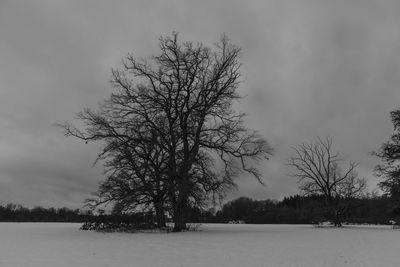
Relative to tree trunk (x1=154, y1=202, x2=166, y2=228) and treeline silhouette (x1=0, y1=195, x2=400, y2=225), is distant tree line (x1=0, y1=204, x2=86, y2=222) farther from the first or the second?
tree trunk (x1=154, y1=202, x2=166, y2=228)

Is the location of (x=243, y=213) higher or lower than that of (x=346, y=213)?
higher

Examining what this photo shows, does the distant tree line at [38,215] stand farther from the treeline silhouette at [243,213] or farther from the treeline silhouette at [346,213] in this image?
the treeline silhouette at [346,213]

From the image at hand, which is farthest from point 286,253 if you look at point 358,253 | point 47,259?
point 47,259

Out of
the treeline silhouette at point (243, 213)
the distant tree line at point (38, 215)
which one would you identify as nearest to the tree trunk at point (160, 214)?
the treeline silhouette at point (243, 213)

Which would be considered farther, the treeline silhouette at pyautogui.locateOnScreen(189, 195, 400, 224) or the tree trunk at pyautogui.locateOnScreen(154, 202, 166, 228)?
the treeline silhouette at pyautogui.locateOnScreen(189, 195, 400, 224)

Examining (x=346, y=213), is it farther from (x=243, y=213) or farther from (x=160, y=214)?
(x=243, y=213)

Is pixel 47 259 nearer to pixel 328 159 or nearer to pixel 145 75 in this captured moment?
pixel 145 75

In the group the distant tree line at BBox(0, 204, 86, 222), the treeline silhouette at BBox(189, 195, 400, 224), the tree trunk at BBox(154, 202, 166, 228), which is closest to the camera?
the tree trunk at BBox(154, 202, 166, 228)

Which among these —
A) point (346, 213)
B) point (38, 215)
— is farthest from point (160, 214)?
point (38, 215)

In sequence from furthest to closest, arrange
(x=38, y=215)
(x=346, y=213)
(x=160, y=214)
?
(x=38, y=215) → (x=346, y=213) → (x=160, y=214)

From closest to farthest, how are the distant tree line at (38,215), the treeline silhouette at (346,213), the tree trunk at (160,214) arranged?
the tree trunk at (160,214) → the treeline silhouette at (346,213) → the distant tree line at (38,215)

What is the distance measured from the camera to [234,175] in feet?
113

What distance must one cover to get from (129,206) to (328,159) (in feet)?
101

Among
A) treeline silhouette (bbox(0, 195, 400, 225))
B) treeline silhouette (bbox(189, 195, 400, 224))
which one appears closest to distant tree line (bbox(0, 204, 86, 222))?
treeline silhouette (bbox(0, 195, 400, 225))
